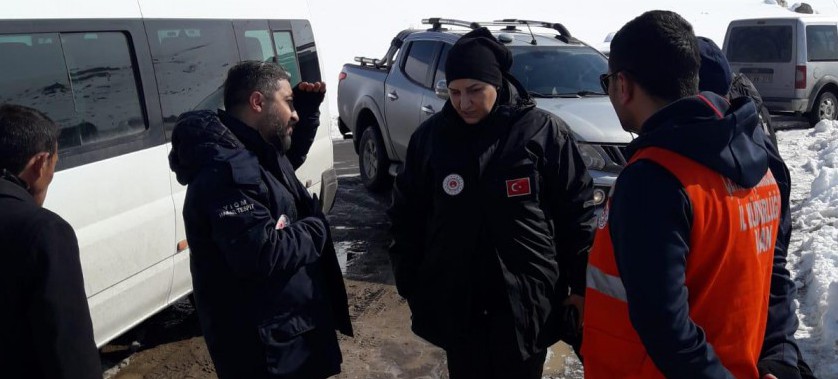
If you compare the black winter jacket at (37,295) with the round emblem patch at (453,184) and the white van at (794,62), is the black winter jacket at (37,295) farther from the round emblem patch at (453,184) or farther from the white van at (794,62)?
the white van at (794,62)

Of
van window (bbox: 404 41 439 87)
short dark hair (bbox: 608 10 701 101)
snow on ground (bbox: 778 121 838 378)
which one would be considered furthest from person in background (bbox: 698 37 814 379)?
van window (bbox: 404 41 439 87)

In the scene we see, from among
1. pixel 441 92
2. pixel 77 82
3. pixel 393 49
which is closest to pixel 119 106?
pixel 77 82

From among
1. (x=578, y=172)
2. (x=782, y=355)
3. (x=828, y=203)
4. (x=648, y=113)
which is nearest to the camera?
(x=648, y=113)

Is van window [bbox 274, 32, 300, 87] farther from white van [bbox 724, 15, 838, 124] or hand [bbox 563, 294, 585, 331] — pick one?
white van [bbox 724, 15, 838, 124]

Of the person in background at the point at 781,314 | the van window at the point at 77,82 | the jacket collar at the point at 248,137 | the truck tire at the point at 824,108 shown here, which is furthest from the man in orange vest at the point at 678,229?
the truck tire at the point at 824,108

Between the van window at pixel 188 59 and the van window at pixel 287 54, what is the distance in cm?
64

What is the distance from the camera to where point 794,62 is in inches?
504

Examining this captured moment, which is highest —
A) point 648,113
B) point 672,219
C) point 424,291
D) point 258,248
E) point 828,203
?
point 648,113

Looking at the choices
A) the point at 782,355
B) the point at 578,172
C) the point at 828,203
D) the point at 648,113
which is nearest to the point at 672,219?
the point at 648,113

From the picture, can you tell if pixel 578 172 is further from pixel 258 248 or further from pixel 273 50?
pixel 273 50

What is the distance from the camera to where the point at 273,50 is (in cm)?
577

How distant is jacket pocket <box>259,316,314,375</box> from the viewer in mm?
2508

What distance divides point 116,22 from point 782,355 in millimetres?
3591

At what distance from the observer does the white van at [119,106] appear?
363 cm
